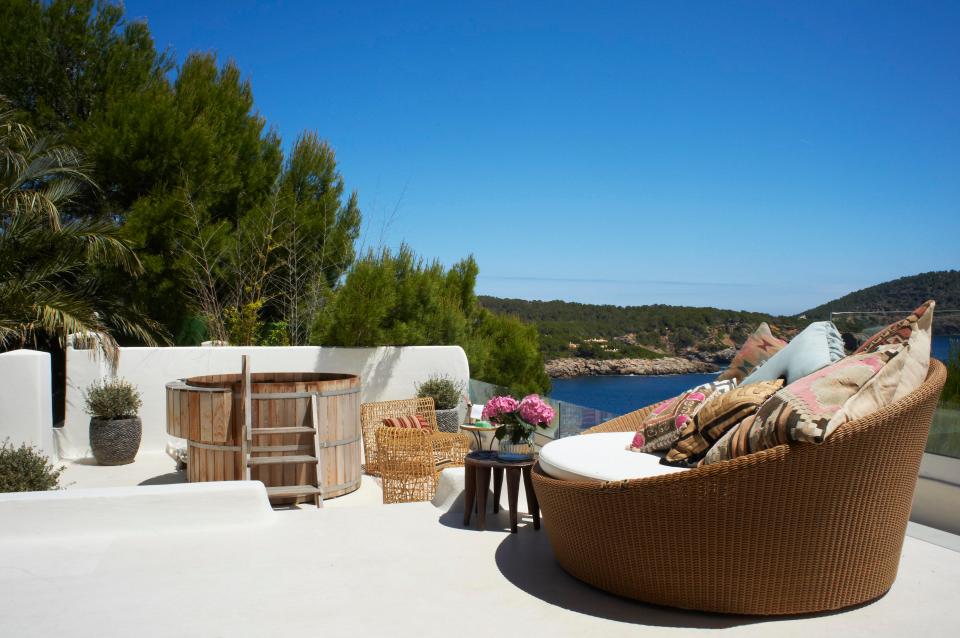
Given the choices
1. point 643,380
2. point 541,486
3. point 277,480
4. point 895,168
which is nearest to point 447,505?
Answer: point 541,486

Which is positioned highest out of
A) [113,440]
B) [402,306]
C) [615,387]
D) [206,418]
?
[402,306]

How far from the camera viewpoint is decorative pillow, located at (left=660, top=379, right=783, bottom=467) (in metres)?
3.17

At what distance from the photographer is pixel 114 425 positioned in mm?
7969

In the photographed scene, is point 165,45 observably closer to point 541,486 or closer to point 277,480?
point 277,480

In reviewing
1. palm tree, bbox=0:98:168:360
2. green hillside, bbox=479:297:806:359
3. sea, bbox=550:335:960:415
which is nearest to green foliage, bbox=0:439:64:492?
palm tree, bbox=0:98:168:360

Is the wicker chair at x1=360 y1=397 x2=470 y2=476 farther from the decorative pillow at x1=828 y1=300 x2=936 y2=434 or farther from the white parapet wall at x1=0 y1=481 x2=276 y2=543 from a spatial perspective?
the decorative pillow at x1=828 y1=300 x2=936 y2=434

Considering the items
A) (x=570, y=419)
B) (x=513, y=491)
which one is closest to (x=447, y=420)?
(x=570, y=419)

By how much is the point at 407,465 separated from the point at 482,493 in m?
2.32

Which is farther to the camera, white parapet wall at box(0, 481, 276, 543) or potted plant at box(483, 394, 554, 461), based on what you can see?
potted plant at box(483, 394, 554, 461)

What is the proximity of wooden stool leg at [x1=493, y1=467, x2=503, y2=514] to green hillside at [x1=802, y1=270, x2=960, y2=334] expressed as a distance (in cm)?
266

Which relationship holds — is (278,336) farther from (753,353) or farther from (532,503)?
(753,353)

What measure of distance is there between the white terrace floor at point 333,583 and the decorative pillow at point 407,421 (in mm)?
2668

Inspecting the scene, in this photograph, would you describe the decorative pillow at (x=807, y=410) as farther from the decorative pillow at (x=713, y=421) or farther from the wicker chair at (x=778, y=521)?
the decorative pillow at (x=713, y=421)

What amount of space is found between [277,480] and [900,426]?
16.3 ft
